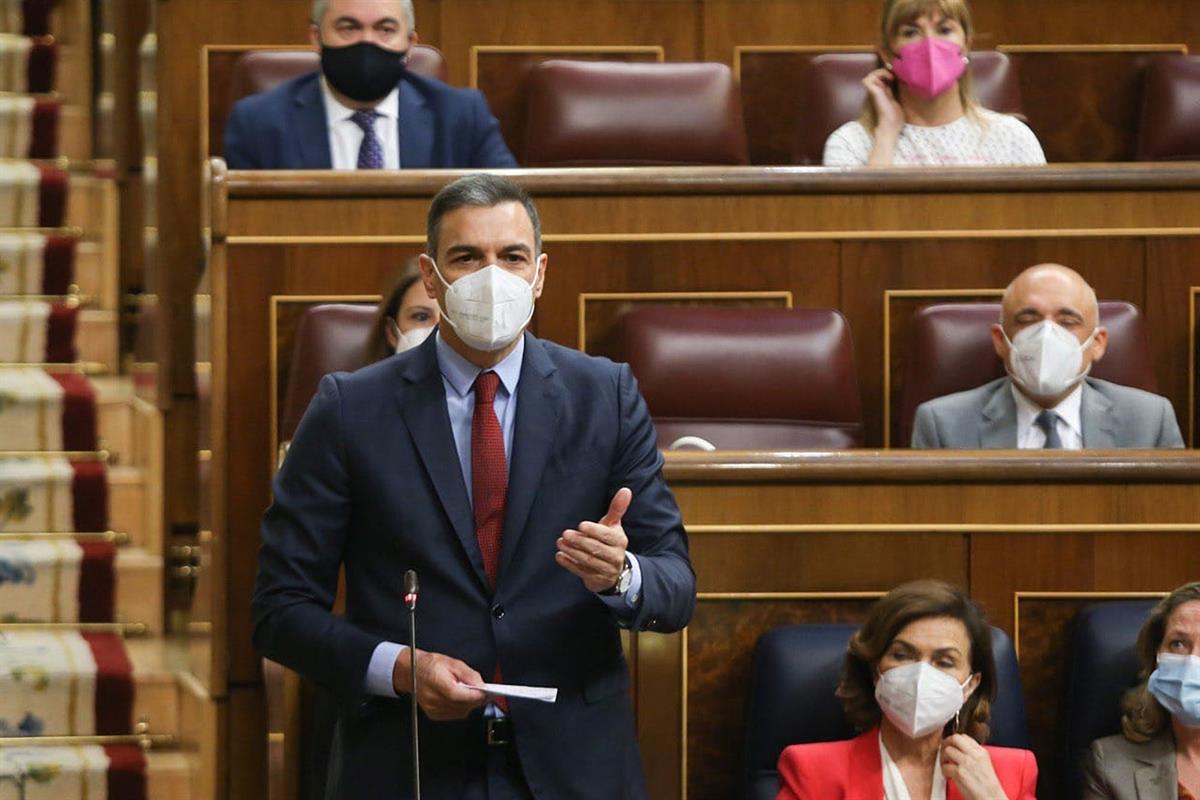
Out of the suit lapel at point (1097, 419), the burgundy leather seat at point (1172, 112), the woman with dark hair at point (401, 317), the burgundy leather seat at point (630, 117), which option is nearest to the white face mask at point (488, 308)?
the woman with dark hair at point (401, 317)

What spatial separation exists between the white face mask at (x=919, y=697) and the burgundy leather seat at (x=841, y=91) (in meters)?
0.94

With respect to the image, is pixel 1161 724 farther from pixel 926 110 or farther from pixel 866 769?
pixel 926 110

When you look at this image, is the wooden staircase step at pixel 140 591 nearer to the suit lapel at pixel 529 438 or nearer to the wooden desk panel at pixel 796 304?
the wooden desk panel at pixel 796 304

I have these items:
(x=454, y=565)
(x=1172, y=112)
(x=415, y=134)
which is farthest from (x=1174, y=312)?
(x=454, y=565)

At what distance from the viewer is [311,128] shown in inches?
70.9

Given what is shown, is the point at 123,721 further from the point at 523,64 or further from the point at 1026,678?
the point at 523,64

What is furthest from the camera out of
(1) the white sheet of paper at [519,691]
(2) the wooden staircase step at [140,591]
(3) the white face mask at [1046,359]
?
(2) the wooden staircase step at [140,591]

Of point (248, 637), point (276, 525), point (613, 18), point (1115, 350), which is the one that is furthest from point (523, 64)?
point (276, 525)

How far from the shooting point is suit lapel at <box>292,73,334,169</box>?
1791mm

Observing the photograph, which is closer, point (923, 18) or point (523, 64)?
point (923, 18)

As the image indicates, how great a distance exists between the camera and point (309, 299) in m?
1.57

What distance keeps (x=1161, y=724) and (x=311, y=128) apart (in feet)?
2.95

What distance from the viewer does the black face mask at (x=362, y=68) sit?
1792 millimetres

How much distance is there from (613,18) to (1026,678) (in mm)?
1074
